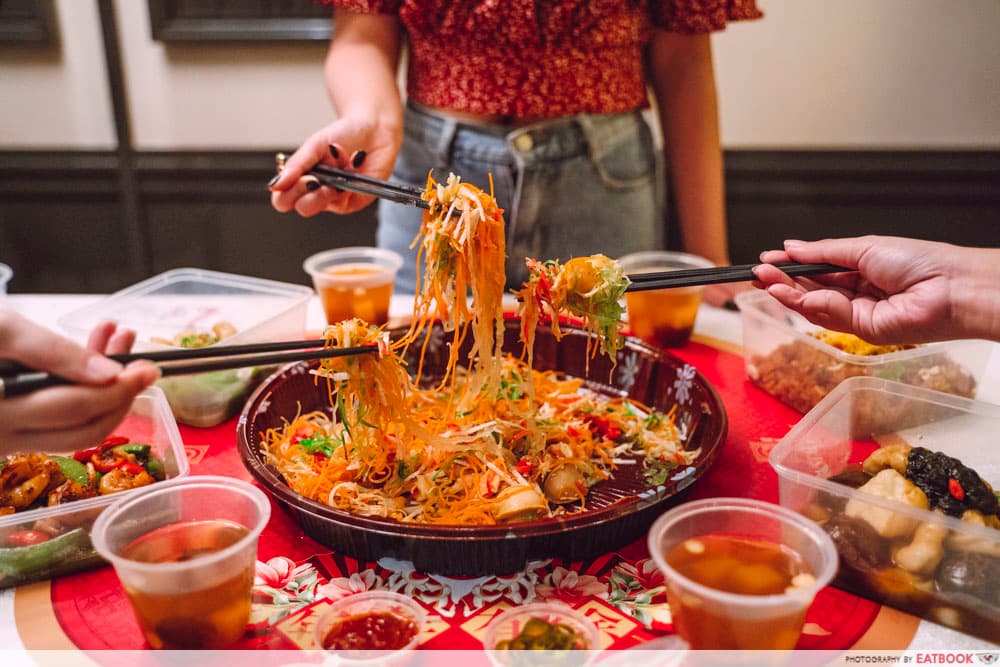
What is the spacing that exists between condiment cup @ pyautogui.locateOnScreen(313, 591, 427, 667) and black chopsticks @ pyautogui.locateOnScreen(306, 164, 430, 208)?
888 millimetres

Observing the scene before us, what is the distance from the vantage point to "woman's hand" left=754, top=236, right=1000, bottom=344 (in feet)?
4.99

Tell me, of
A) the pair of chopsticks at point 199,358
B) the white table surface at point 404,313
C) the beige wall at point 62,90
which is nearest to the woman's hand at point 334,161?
the white table surface at point 404,313

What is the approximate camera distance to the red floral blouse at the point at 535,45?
2629 mm

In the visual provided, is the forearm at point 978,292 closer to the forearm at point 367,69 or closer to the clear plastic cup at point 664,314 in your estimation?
the clear plastic cup at point 664,314

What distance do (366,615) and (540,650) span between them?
1.00 feet

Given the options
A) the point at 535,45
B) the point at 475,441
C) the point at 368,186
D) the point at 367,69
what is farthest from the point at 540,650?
the point at 367,69

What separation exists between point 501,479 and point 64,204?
4.26 meters

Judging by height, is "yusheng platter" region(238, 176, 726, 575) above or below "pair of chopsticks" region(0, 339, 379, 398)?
below

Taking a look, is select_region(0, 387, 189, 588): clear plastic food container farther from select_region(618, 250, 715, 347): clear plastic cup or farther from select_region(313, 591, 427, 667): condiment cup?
select_region(618, 250, 715, 347): clear plastic cup

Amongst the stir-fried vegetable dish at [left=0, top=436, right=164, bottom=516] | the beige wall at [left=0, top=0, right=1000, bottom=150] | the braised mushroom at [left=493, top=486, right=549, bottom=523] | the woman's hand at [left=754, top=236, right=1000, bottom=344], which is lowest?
the braised mushroom at [left=493, top=486, right=549, bottom=523]

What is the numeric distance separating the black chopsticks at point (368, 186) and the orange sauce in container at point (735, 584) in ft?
3.22

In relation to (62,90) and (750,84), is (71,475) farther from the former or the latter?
(62,90)

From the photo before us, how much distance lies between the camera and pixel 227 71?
445 centimetres

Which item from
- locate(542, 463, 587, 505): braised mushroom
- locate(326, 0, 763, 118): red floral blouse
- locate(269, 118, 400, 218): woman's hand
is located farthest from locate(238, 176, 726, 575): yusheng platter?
locate(326, 0, 763, 118): red floral blouse
